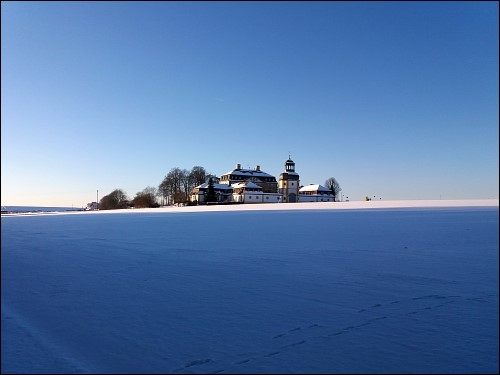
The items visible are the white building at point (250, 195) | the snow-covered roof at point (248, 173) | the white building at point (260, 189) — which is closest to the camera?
the white building at point (250, 195)

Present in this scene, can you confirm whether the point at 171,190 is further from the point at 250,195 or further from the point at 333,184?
the point at 333,184

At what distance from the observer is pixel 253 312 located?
5078 millimetres

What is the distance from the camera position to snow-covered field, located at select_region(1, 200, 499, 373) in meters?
3.69

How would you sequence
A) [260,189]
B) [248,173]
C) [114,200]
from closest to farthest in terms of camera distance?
[260,189], [114,200], [248,173]

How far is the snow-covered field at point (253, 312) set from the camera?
12.1 feet

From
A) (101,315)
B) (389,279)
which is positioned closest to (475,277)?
(389,279)

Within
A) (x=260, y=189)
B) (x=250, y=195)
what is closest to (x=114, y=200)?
(x=250, y=195)

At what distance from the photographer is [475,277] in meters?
6.84

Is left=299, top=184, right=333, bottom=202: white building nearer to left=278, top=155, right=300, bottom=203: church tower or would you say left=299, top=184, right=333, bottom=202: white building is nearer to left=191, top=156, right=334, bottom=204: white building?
left=191, top=156, right=334, bottom=204: white building

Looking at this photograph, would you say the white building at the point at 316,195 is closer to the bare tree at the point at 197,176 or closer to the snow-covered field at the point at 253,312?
the bare tree at the point at 197,176

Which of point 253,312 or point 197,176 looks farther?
point 197,176

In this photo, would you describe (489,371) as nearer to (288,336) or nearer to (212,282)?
(288,336)

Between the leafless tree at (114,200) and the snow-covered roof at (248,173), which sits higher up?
the snow-covered roof at (248,173)

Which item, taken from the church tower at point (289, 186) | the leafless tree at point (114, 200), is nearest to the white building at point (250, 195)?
the church tower at point (289, 186)
